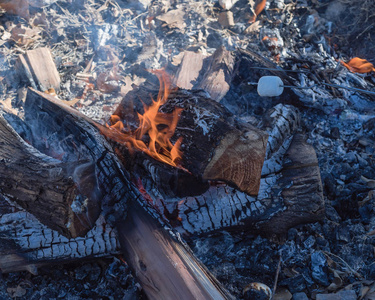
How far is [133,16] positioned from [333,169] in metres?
3.79

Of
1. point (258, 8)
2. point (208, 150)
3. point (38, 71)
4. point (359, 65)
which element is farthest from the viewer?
point (258, 8)

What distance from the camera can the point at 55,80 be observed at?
3592mm

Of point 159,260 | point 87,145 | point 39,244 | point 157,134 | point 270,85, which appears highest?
point 270,85

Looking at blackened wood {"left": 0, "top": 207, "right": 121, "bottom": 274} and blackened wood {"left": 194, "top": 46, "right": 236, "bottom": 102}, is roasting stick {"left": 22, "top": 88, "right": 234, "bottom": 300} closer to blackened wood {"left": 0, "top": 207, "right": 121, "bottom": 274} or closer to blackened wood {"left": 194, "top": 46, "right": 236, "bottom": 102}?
blackened wood {"left": 0, "top": 207, "right": 121, "bottom": 274}

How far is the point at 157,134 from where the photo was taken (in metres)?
2.26

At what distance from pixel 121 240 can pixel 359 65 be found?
12.3 feet

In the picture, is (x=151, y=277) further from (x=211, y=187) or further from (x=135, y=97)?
(x=135, y=97)

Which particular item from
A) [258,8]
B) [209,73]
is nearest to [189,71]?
[209,73]

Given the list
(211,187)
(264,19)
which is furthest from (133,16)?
(211,187)

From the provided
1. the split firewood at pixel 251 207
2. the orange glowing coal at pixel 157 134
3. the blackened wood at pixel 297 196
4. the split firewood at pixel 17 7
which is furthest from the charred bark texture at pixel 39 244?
the split firewood at pixel 17 7

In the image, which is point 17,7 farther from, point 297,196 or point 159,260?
point 297,196

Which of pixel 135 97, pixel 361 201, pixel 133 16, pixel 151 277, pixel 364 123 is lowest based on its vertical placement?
pixel 151 277

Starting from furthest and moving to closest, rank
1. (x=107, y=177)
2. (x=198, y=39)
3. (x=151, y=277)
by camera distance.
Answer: (x=198, y=39), (x=107, y=177), (x=151, y=277)

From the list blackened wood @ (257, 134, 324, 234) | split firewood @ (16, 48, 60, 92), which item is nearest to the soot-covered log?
blackened wood @ (257, 134, 324, 234)
